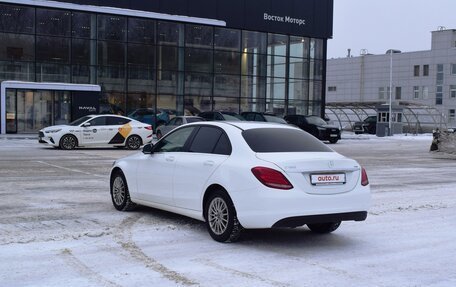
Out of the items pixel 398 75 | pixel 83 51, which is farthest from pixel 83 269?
pixel 398 75

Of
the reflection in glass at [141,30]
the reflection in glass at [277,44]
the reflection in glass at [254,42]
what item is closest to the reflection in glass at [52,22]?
the reflection in glass at [141,30]

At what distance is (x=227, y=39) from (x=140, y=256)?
3506cm

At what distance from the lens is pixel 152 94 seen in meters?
37.8

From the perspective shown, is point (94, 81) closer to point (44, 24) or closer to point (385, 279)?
point (44, 24)

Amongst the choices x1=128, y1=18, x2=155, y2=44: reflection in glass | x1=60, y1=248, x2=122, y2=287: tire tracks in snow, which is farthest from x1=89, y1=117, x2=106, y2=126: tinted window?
x1=60, y1=248, x2=122, y2=287: tire tracks in snow

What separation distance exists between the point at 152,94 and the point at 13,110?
365 inches

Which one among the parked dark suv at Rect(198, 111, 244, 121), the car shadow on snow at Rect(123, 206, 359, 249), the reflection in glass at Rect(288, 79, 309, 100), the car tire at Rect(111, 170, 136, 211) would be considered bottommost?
the car shadow on snow at Rect(123, 206, 359, 249)

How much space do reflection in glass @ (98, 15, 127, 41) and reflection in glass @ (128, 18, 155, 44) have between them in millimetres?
397

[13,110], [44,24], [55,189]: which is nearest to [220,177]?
[55,189]

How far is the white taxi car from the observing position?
A: 22922 mm

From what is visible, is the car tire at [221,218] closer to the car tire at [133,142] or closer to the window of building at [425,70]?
the car tire at [133,142]

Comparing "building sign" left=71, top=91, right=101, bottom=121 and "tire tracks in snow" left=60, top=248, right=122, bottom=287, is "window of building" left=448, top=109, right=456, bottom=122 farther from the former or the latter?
"tire tracks in snow" left=60, top=248, right=122, bottom=287

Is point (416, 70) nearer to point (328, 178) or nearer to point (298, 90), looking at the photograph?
point (298, 90)

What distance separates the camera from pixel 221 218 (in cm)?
713
